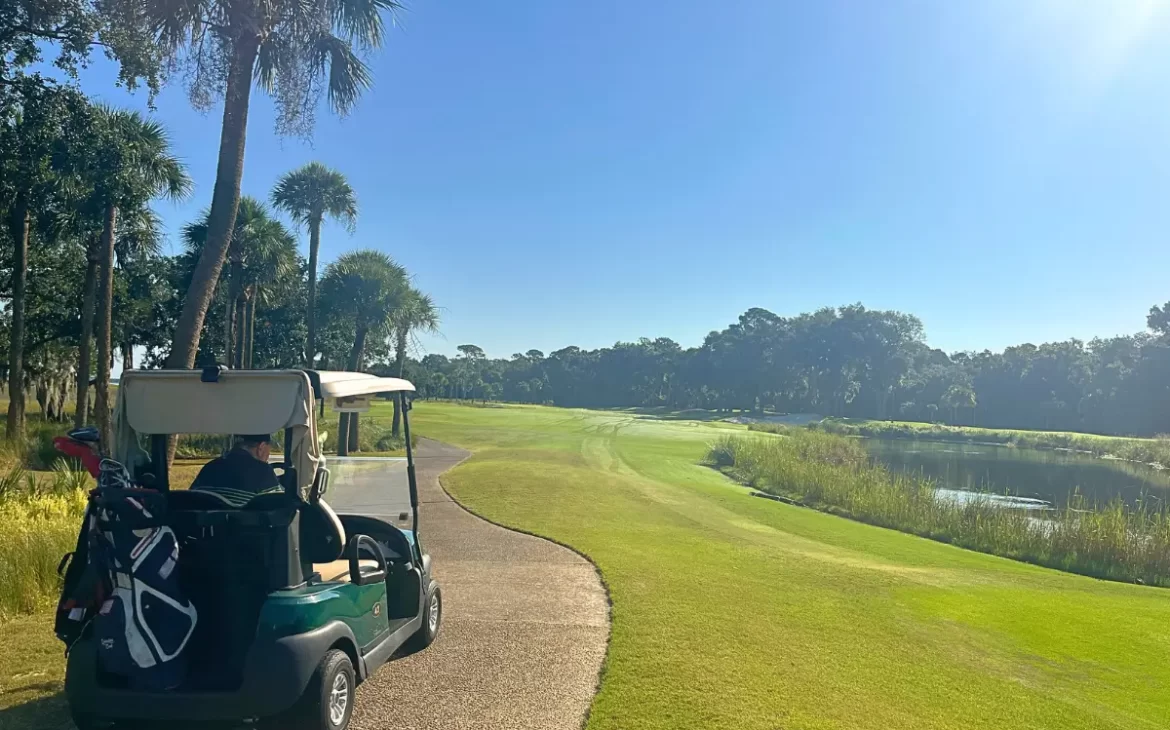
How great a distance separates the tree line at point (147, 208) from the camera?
28.4ft

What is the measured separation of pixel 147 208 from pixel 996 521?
72.8 feet

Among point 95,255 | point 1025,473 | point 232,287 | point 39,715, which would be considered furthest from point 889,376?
point 39,715

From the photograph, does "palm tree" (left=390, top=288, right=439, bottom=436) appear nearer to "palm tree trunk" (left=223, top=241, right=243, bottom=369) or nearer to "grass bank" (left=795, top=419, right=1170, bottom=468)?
"palm tree trunk" (left=223, top=241, right=243, bottom=369)

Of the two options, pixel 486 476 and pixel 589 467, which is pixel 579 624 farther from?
pixel 589 467

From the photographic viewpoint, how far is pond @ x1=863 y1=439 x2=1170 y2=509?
24.4 m

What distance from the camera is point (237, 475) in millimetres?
4047

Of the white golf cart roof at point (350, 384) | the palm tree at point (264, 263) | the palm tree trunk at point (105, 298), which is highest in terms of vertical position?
the palm tree at point (264, 263)

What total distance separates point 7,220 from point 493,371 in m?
103

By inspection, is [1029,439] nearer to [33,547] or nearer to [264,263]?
[264,263]

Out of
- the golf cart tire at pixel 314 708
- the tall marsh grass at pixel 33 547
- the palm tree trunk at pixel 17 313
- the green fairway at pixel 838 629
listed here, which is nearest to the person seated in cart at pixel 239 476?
the golf cart tire at pixel 314 708

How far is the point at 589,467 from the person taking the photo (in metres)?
21.9

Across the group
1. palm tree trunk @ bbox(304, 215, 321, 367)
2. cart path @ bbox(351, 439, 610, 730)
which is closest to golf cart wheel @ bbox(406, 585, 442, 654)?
cart path @ bbox(351, 439, 610, 730)

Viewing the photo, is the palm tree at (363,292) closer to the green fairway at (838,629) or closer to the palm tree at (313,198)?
the palm tree at (313,198)

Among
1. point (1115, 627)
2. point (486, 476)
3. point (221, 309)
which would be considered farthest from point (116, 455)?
point (221, 309)
